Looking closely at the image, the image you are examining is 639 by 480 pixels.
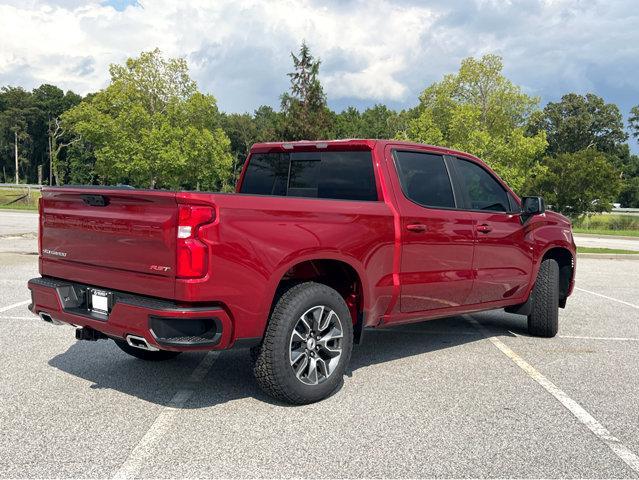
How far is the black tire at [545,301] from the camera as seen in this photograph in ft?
21.5

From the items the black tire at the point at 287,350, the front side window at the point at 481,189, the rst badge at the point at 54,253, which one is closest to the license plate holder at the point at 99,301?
the rst badge at the point at 54,253

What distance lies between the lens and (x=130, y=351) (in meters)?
5.37

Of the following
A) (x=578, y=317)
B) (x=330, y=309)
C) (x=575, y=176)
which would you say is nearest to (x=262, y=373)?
(x=330, y=309)

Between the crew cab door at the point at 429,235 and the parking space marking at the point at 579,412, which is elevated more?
the crew cab door at the point at 429,235

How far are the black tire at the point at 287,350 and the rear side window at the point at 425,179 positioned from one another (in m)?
1.31

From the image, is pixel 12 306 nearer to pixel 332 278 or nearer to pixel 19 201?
pixel 332 278

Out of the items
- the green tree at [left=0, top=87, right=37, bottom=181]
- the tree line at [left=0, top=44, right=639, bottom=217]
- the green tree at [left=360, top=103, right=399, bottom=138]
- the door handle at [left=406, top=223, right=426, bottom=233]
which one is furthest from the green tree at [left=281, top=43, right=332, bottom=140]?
the green tree at [left=0, top=87, right=37, bottom=181]

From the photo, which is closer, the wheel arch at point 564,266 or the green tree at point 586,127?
the wheel arch at point 564,266

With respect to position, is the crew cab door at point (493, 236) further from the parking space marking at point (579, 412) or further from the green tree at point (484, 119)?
the green tree at point (484, 119)

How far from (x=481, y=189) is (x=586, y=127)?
8906 cm

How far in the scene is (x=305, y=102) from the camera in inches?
2039

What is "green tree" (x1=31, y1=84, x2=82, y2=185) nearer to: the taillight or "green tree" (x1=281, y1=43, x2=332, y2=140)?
"green tree" (x1=281, y1=43, x2=332, y2=140)

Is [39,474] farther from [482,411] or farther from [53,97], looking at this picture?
[53,97]

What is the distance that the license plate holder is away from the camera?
405 cm
